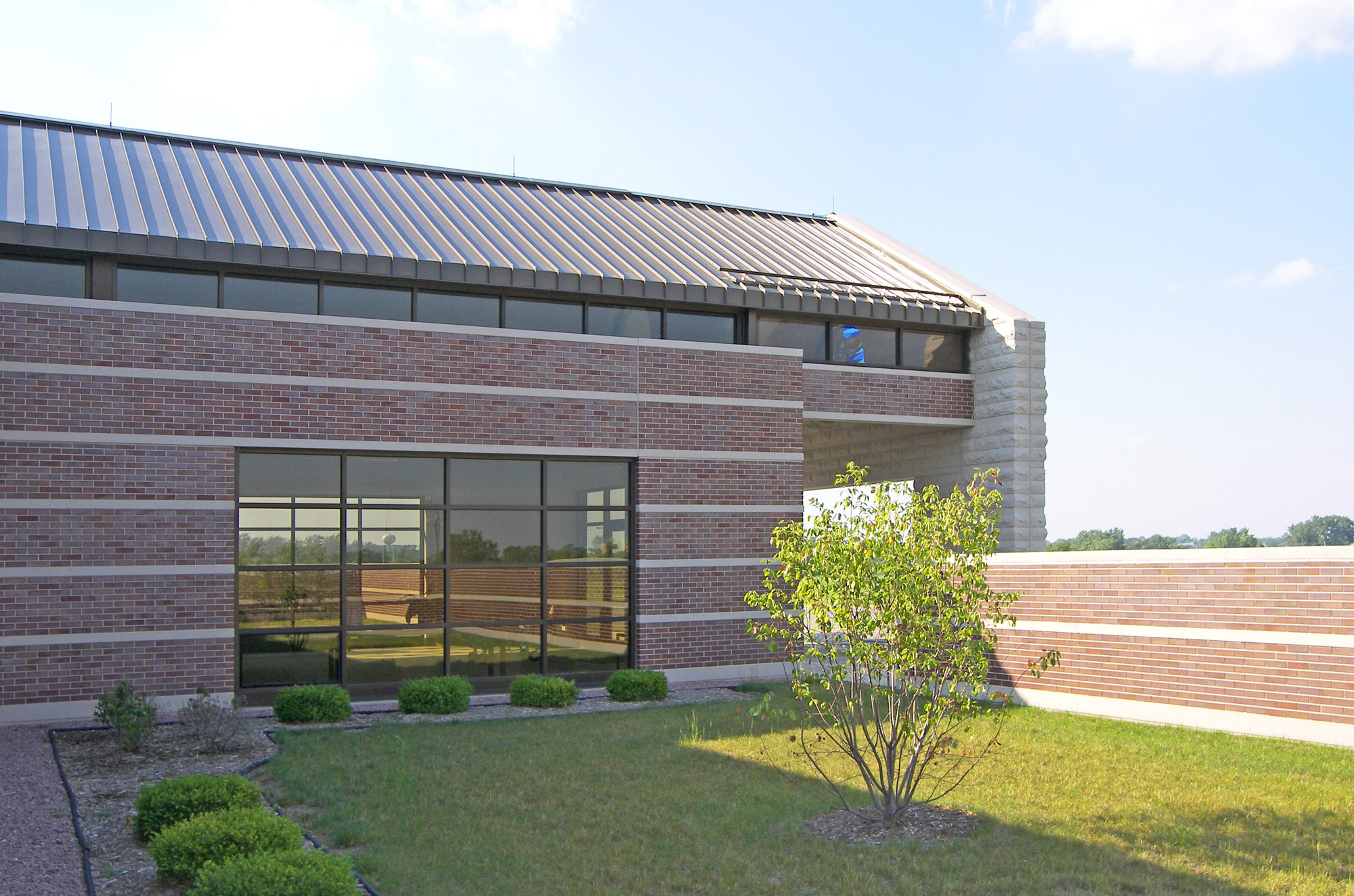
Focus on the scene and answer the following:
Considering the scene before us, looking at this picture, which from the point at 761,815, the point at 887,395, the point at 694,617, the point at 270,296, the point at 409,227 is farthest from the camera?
the point at 887,395

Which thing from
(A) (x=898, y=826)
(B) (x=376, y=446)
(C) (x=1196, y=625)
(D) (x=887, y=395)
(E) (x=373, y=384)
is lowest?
(A) (x=898, y=826)

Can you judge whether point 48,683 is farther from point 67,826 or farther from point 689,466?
point 689,466

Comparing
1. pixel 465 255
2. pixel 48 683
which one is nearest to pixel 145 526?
pixel 48 683

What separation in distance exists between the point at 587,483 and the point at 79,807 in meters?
8.50

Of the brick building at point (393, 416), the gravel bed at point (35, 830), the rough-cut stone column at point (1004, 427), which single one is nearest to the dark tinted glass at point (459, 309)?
the brick building at point (393, 416)

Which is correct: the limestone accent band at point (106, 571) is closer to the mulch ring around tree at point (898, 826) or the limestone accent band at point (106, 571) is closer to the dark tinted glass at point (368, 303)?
the dark tinted glass at point (368, 303)

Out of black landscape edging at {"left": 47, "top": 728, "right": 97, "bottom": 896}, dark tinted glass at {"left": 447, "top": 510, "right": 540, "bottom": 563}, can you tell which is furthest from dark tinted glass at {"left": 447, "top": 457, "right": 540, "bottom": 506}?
black landscape edging at {"left": 47, "top": 728, "right": 97, "bottom": 896}

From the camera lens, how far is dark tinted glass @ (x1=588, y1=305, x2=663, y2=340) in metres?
15.9

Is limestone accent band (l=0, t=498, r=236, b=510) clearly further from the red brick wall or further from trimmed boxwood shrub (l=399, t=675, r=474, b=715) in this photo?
the red brick wall

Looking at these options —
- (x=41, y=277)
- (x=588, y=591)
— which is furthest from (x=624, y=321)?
(x=41, y=277)

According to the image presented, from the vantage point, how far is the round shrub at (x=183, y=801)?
7289mm

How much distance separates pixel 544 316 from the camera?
15570 millimetres

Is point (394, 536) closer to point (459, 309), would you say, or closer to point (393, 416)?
point (393, 416)

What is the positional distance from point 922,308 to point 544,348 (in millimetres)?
6931
